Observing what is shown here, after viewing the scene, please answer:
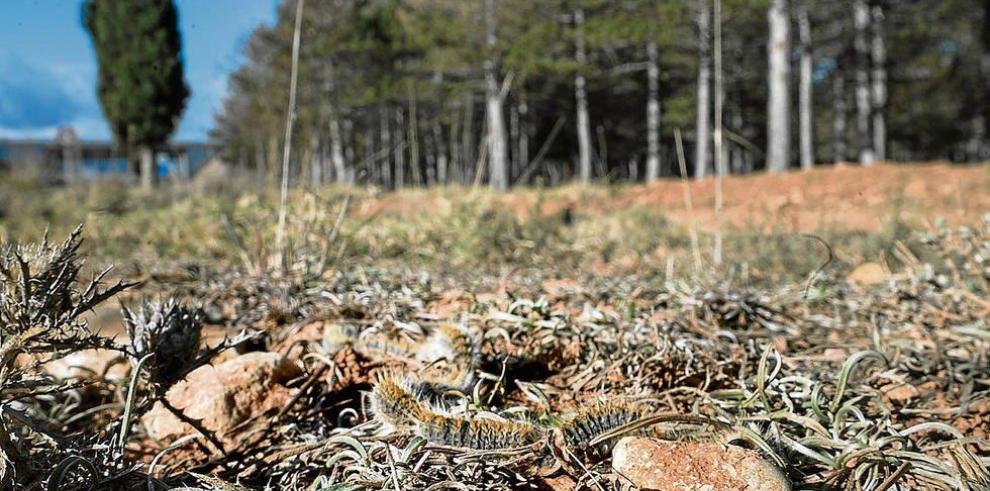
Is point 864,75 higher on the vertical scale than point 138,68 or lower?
lower

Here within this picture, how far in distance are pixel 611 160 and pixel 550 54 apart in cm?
1403

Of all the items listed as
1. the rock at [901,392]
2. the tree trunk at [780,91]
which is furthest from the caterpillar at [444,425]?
the tree trunk at [780,91]

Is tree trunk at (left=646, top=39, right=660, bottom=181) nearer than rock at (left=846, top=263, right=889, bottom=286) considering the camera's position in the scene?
No

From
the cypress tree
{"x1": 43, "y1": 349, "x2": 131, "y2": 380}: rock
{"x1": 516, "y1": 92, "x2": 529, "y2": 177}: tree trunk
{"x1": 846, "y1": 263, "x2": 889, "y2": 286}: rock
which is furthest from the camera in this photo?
the cypress tree

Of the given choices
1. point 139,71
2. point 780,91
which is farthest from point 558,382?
point 139,71

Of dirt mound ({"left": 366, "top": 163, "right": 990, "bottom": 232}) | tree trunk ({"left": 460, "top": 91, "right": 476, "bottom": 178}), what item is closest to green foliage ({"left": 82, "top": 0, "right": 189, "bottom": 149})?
dirt mound ({"left": 366, "top": 163, "right": 990, "bottom": 232})

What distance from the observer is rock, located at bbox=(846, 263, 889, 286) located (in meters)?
2.70

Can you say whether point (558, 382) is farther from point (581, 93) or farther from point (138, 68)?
point (138, 68)

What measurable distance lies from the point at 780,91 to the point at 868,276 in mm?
11836

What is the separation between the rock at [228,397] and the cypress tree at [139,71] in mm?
26271

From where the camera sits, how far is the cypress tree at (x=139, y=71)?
25797 mm

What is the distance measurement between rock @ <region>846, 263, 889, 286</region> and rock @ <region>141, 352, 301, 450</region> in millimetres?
2135

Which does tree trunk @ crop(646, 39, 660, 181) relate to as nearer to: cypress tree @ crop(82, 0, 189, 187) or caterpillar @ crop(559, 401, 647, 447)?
cypress tree @ crop(82, 0, 189, 187)

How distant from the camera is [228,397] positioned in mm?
1373
